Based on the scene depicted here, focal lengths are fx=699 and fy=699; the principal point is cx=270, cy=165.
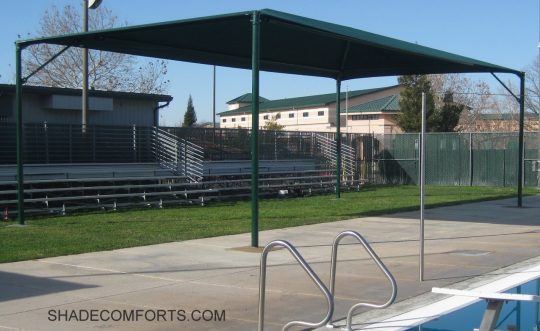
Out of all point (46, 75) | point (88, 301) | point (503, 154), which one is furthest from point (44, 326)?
point (46, 75)

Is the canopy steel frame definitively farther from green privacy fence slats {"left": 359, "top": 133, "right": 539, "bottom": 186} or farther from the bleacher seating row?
green privacy fence slats {"left": 359, "top": 133, "right": 539, "bottom": 186}

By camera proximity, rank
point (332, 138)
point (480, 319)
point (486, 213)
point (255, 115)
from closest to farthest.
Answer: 1. point (480, 319)
2. point (255, 115)
3. point (486, 213)
4. point (332, 138)

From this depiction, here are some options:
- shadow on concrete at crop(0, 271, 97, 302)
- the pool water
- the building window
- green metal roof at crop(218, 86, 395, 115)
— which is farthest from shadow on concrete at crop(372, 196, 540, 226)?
green metal roof at crop(218, 86, 395, 115)

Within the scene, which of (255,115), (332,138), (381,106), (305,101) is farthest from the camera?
(305,101)

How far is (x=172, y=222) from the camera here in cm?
1852

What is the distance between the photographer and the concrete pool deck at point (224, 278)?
8.16m

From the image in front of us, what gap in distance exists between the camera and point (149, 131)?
88.7ft

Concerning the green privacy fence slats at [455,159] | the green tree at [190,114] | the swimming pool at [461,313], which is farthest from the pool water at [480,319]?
the green tree at [190,114]

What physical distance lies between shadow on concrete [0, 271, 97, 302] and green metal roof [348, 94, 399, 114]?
60.0 m

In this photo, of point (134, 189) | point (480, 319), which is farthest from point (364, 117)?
point (480, 319)

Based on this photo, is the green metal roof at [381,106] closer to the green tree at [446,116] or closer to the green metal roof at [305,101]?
the green metal roof at [305,101]

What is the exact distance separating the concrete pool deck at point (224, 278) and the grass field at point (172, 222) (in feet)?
2.84

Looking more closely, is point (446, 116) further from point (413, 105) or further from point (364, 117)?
point (364, 117)

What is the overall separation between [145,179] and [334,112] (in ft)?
168
